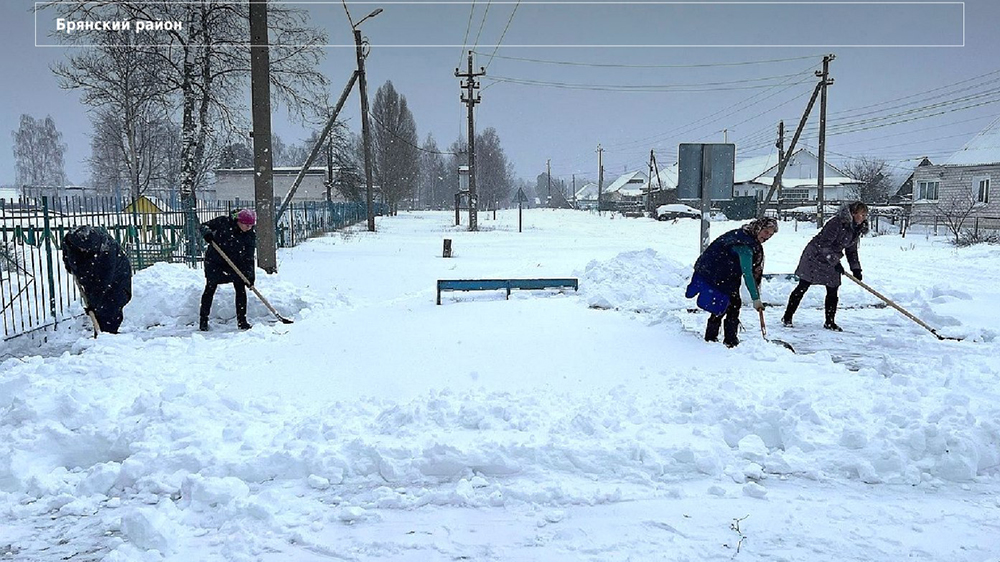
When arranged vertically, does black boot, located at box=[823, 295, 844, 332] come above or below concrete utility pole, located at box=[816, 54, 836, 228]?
below

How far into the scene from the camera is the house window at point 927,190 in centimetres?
3154

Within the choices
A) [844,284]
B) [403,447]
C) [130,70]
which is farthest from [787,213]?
[403,447]

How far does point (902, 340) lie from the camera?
658 cm

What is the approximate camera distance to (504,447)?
371cm

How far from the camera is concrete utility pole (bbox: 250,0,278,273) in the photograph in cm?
1008

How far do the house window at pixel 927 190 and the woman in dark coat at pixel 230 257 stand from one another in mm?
34533

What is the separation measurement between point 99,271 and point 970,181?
34.1 metres

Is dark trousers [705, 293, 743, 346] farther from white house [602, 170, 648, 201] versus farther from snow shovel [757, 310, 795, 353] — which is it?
white house [602, 170, 648, 201]

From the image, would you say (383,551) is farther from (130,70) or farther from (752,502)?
(130,70)

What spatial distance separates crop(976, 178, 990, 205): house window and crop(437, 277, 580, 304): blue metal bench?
27.7 metres

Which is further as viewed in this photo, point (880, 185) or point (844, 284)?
point (880, 185)

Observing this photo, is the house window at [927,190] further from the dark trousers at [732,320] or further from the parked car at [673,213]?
the dark trousers at [732,320]

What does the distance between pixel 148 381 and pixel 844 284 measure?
983cm

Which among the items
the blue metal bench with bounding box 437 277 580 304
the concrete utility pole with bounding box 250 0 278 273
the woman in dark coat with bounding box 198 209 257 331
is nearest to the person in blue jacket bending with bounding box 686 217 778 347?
the blue metal bench with bounding box 437 277 580 304
